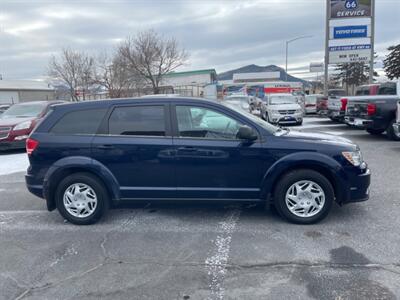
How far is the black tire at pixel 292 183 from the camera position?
4160mm

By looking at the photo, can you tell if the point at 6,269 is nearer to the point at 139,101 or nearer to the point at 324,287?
the point at 139,101

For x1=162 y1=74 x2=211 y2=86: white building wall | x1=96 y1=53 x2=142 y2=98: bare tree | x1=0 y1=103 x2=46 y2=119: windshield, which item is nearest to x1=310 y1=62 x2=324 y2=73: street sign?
x1=162 y1=74 x2=211 y2=86: white building wall

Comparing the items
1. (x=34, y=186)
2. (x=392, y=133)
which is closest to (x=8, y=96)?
(x=34, y=186)

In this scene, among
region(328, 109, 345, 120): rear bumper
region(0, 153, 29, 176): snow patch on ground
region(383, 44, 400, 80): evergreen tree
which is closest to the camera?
region(0, 153, 29, 176): snow patch on ground

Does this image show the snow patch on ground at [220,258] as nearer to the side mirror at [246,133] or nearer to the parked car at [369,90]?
the side mirror at [246,133]

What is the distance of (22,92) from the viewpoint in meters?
55.4

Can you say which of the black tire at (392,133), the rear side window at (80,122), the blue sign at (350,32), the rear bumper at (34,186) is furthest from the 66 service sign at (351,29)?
the rear bumper at (34,186)

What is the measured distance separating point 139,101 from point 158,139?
62cm

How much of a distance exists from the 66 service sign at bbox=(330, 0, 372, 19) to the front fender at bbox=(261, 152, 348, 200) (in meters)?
19.0

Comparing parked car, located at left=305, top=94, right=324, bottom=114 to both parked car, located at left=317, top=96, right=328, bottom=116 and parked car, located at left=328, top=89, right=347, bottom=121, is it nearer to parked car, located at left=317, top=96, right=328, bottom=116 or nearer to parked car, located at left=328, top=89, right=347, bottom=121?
parked car, located at left=317, top=96, right=328, bottom=116

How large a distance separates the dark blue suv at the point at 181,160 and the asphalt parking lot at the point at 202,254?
38 centimetres

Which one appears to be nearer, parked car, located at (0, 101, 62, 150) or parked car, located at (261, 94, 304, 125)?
parked car, located at (0, 101, 62, 150)

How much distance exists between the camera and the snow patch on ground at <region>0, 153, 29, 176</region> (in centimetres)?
813

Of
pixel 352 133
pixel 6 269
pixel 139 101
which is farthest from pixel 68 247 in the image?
pixel 352 133
